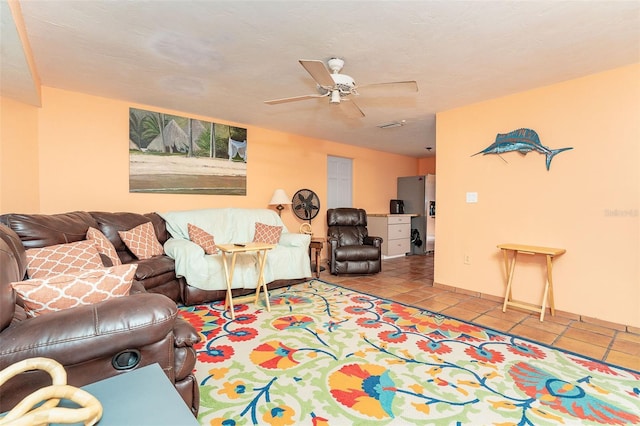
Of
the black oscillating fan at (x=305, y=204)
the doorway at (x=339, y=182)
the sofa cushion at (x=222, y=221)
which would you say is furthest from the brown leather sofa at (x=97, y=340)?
the doorway at (x=339, y=182)

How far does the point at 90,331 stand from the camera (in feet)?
3.53

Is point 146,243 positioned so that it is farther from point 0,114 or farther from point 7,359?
point 7,359

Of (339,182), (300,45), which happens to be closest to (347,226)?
(339,182)

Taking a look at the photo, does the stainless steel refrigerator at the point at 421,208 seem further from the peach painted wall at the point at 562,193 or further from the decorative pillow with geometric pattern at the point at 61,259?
the decorative pillow with geometric pattern at the point at 61,259

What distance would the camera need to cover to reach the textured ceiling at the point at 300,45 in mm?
1852

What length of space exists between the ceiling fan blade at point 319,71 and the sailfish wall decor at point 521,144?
2.15 m

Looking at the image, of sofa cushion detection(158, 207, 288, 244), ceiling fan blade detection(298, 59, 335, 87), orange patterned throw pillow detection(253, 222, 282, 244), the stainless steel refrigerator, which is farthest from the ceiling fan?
the stainless steel refrigerator

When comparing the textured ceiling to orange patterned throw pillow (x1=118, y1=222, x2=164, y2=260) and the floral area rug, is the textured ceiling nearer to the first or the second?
orange patterned throw pillow (x1=118, y1=222, x2=164, y2=260)

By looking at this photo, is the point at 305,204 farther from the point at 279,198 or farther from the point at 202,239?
the point at 202,239

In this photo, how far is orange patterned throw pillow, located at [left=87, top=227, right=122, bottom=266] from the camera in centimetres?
269

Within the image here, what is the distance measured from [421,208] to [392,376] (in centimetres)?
522

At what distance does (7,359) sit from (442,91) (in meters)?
3.61

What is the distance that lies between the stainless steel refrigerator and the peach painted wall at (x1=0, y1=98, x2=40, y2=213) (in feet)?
20.3

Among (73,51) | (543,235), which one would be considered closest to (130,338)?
A: (73,51)
